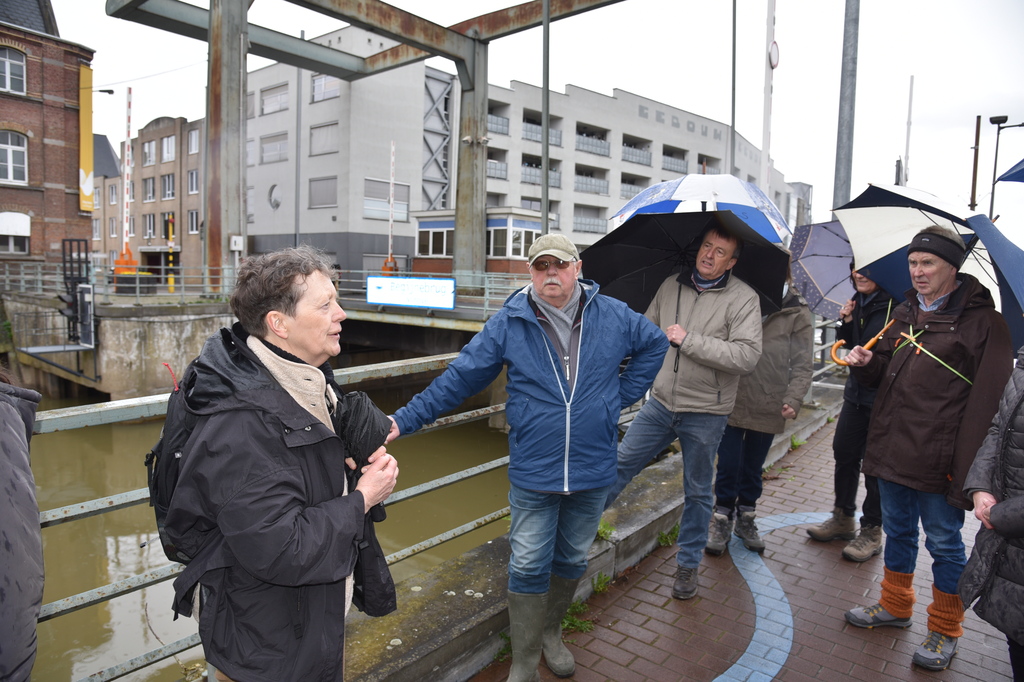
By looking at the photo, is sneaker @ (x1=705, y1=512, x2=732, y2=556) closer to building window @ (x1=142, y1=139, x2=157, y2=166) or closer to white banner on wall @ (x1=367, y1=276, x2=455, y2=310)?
white banner on wall @ (x1=367, y1=276, x2=455, y2=310)

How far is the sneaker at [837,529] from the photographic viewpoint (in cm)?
443

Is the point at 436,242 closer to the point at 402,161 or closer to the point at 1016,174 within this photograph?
the point at 402,161

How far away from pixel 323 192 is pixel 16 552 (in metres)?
34.8

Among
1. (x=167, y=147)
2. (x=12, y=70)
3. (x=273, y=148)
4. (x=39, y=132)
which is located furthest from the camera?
(x=167, y=147)

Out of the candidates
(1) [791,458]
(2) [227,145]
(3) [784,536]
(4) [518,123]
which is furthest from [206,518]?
(4) [518,123]

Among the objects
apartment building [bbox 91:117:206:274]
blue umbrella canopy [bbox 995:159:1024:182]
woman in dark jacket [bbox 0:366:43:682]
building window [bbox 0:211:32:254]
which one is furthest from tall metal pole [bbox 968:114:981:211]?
apartment building [bbox 91:117:206:274]

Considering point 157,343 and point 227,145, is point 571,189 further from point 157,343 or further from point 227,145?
point 157,343

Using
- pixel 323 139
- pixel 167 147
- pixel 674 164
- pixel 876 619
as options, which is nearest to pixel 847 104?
pixel 876 619

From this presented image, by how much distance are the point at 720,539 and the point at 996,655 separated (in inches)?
56.6

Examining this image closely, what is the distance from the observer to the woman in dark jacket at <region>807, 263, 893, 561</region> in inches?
155

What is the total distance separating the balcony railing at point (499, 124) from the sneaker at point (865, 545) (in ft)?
121

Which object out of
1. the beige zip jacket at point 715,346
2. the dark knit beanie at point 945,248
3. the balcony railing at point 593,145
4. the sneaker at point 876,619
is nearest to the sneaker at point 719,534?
the sneaker at point 876,619

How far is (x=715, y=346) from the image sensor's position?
3.21 meters

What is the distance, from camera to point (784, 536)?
14.8 feet
